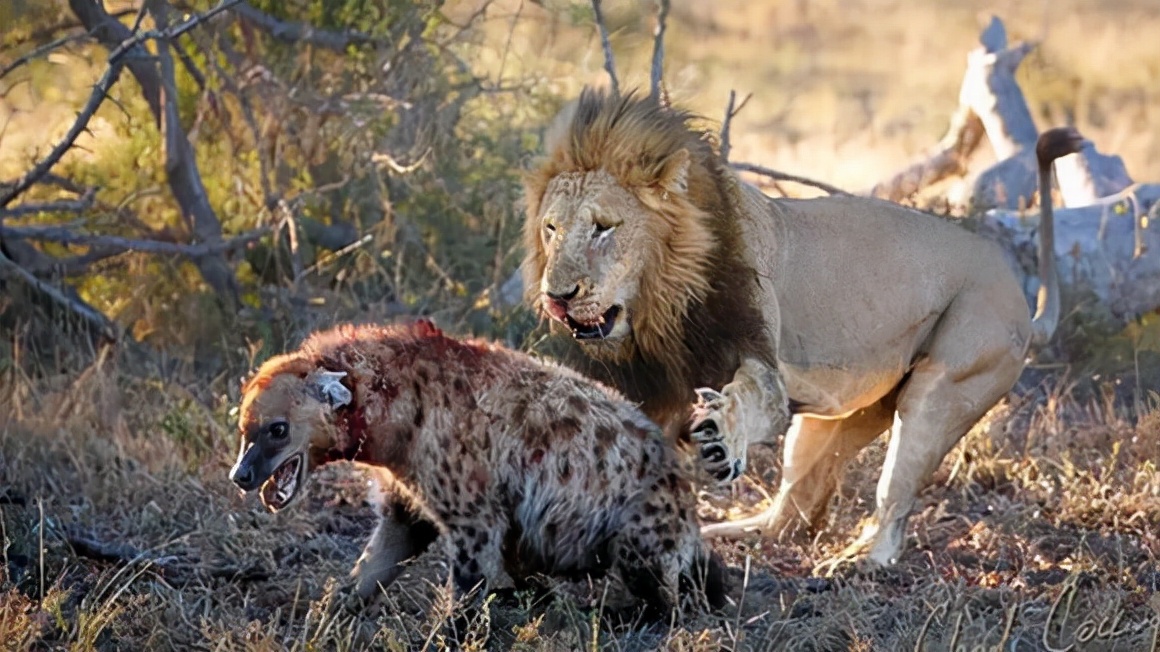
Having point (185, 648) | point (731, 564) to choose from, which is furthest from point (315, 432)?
point (731, 564)

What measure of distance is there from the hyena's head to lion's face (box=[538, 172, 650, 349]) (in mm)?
701

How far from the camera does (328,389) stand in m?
4.55

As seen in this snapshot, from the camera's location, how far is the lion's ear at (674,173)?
4.82 meters

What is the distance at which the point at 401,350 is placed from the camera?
4.80 m

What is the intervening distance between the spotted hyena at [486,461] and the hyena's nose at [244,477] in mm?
135

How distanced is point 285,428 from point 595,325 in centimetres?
97

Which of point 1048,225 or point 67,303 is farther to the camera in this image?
point 67,303

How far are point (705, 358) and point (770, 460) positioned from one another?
6.82 feet

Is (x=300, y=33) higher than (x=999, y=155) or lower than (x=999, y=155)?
higher

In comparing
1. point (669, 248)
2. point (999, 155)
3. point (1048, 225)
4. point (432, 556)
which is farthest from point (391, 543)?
point (999, 155)

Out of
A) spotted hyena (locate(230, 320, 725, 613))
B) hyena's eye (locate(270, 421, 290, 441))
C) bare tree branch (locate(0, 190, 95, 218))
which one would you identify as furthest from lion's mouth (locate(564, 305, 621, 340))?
bare tree branch (locate(0, 190, 95, 218))

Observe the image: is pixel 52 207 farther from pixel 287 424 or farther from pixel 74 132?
pixel 287 424

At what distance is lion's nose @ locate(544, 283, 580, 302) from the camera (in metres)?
4.61

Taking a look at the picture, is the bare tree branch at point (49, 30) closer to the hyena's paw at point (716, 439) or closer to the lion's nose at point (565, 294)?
the lion's nose at point (565, 294)
